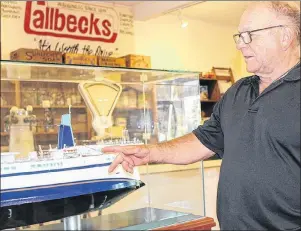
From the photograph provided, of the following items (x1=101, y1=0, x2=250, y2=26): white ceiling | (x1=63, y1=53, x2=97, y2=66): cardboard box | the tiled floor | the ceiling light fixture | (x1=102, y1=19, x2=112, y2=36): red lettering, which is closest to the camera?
the tiled floor

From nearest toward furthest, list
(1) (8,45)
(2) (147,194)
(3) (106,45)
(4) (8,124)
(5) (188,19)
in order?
1. (4) (8,124)
2. (2) (147,194)
3. (1) (8,45)
4. (3) (106,45)
5. (5) (188,19)

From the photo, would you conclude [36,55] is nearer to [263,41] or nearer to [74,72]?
[74,72]

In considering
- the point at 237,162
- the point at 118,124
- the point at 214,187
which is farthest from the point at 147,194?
the point at 214,187

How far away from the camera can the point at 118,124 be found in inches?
77.8

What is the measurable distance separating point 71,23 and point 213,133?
4.43 metres

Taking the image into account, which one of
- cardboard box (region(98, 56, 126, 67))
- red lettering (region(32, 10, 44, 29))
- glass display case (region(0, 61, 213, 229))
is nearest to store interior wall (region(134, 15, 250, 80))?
cardboard box (region(98, 56, 126, 67))

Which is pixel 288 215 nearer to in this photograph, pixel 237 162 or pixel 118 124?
pixel 237 162

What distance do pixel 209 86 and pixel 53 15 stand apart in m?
3.01

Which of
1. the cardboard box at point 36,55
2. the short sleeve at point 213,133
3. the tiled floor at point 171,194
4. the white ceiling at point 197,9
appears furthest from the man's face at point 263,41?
the white ceiling at point 197,9

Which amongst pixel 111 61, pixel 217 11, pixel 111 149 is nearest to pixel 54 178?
pixel 111 149

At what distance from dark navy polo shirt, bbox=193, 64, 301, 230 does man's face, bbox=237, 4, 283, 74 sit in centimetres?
8

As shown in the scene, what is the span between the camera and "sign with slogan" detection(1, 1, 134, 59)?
5426mm

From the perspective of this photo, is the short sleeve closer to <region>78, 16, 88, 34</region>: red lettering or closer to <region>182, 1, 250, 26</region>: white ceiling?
<region>78, 16, 88, 34</region>: red lettering

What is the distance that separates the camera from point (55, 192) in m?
1.41
